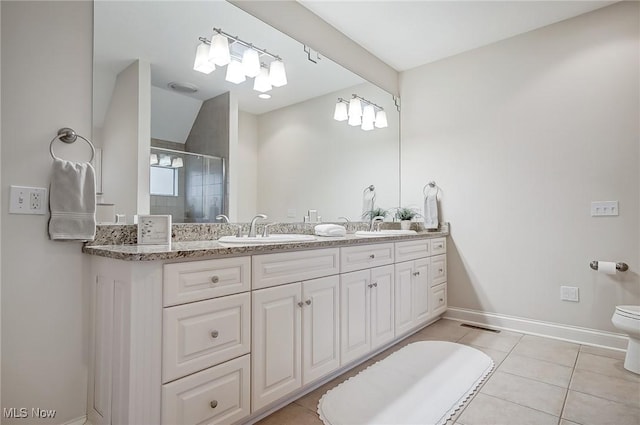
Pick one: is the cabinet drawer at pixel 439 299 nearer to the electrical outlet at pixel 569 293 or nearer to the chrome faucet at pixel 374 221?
the chrome faucet at pixel 374 221

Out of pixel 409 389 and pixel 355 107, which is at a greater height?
pixel 355 107

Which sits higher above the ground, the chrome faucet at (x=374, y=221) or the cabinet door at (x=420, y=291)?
the chrome faucet at (x=374, y=221)

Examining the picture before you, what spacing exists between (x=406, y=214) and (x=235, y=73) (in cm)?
220

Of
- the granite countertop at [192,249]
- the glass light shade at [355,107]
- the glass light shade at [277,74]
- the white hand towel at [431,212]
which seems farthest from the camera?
the white hand towel at [431,212]

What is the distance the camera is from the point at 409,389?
1.95 meters

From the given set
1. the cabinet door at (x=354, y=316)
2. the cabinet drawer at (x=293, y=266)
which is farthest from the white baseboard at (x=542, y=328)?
the cabinet drawer at (x=293, y=266)

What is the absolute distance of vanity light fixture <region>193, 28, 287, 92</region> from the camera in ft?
6.72

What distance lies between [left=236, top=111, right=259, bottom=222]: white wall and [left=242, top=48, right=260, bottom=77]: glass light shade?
10.5 inches

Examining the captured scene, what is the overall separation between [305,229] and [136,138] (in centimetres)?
136

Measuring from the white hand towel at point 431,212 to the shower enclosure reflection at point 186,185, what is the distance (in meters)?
2.11

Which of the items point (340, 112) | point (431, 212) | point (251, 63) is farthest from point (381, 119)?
point (251, 63)

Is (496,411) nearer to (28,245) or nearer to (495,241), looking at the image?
(495,241)

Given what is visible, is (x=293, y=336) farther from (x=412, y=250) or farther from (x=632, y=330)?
(x=632, y=330)

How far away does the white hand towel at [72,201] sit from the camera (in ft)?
4.87
